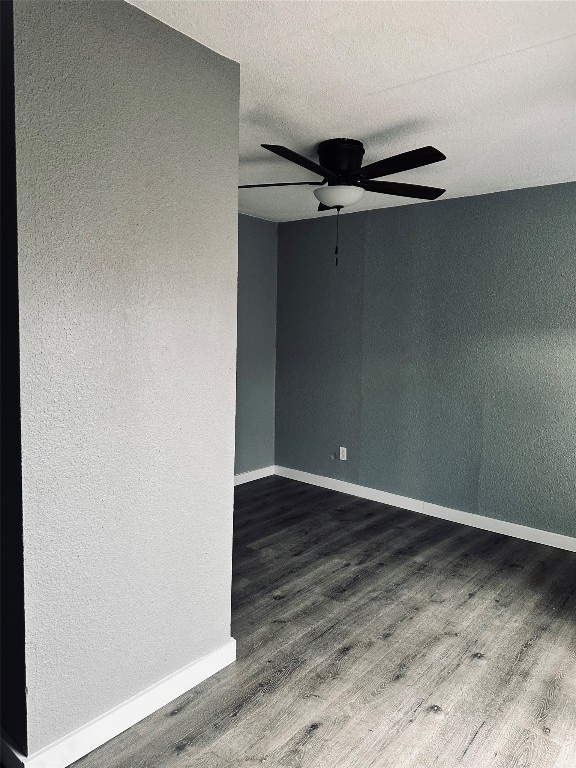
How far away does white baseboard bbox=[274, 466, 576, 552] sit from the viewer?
11.8 feet

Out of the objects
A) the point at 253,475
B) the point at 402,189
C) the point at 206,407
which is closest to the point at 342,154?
the point at 402,189

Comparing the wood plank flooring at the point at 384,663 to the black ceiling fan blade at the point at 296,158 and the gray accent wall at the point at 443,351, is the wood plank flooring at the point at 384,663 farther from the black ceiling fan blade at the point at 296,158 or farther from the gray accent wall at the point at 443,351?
the black ceiling fan blade at the point at 296,158

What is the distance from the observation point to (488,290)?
148 inches

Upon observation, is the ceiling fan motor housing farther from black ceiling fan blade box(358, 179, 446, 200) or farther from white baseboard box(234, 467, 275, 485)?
white baseboard box(234, 467, 275, 485)

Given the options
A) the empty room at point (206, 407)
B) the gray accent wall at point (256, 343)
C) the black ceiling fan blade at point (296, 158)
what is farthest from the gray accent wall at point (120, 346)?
the gray accent wall at point (256, 343)

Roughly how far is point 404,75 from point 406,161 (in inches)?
13.5

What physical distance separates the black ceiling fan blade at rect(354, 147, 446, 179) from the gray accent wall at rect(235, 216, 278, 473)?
2311 mm

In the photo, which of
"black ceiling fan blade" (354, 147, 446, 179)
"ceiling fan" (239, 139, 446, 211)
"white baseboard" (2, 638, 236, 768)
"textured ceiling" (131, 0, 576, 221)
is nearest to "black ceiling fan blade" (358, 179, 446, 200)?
"ceiling fan" (239, 139, 446, 211)

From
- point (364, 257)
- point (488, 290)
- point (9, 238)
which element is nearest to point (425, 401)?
point (488, 290)

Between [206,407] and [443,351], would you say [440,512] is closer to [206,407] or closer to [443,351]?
[443,351]

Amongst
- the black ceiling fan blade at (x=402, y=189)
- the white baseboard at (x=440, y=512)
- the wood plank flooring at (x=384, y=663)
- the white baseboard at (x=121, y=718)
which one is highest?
the black ceiling fan blade at (x=402, y=189)

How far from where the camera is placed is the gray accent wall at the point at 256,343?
4.75 m

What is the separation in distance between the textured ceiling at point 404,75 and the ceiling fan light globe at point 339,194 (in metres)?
0.26

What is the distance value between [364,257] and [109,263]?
305 centimetres
